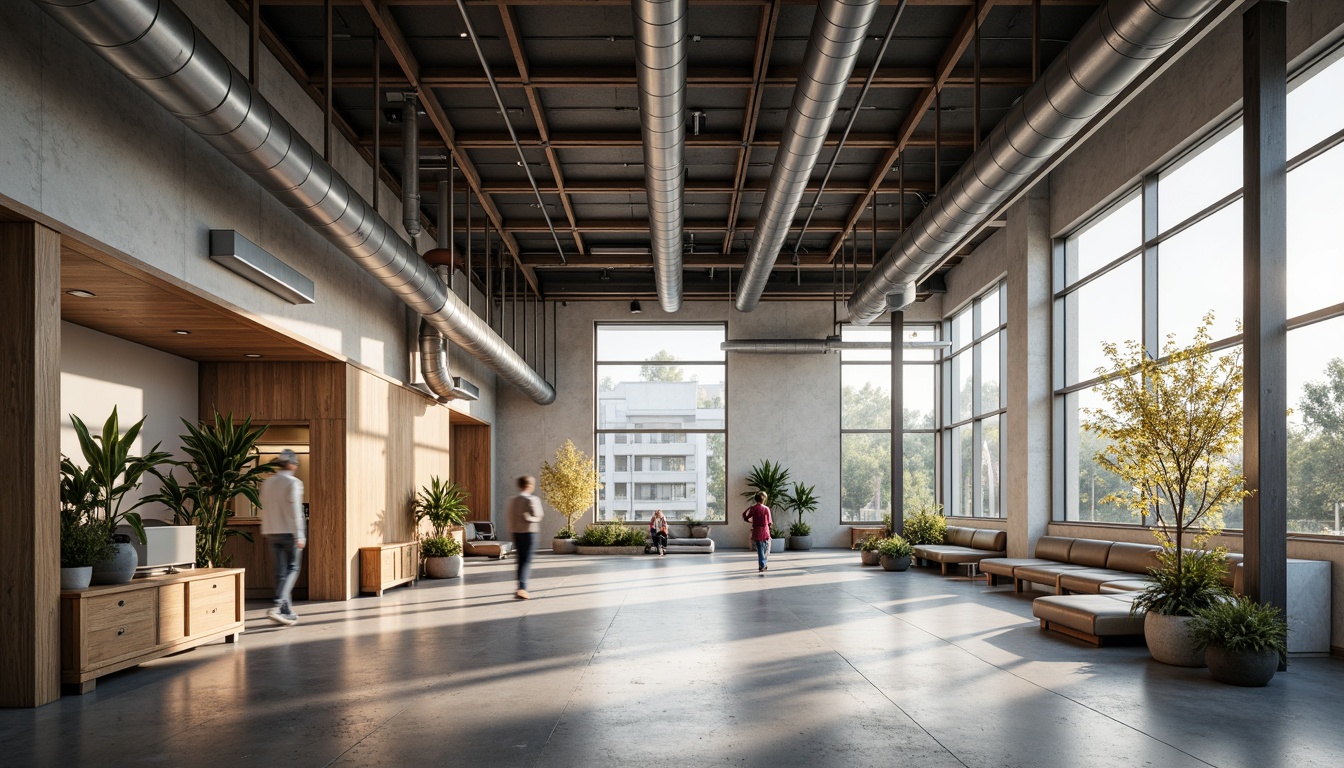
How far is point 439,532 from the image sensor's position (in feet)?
47.6

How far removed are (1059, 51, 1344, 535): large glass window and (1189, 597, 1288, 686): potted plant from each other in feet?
6.31

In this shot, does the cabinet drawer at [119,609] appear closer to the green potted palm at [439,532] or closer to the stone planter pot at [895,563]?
the green potted palm at [439,532]

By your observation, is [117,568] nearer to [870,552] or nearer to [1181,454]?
[1181,454]

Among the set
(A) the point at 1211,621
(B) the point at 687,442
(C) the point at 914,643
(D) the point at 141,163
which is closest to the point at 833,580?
(C) the point at 914,643

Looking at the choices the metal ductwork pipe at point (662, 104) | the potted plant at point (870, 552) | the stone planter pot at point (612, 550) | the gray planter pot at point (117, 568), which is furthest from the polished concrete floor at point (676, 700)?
the stone planter pot at point (612, 550)

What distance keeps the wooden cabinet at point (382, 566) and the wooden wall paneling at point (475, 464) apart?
299 inches

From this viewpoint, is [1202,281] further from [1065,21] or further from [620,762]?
[620,762]

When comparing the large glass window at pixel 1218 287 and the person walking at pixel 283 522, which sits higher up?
the large glass window at pixel 1218 287

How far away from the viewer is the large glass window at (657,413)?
22.1 m

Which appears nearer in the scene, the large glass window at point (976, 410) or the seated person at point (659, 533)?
the large glass window at point (976, 410)

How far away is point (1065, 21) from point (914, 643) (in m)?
6.09

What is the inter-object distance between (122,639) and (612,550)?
14.0m

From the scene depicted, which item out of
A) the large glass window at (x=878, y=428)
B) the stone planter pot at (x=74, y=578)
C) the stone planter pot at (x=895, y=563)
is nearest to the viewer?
the stone planter pot at (x=74, y=578)

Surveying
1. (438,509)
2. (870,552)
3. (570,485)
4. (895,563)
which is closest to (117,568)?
(438,509)
